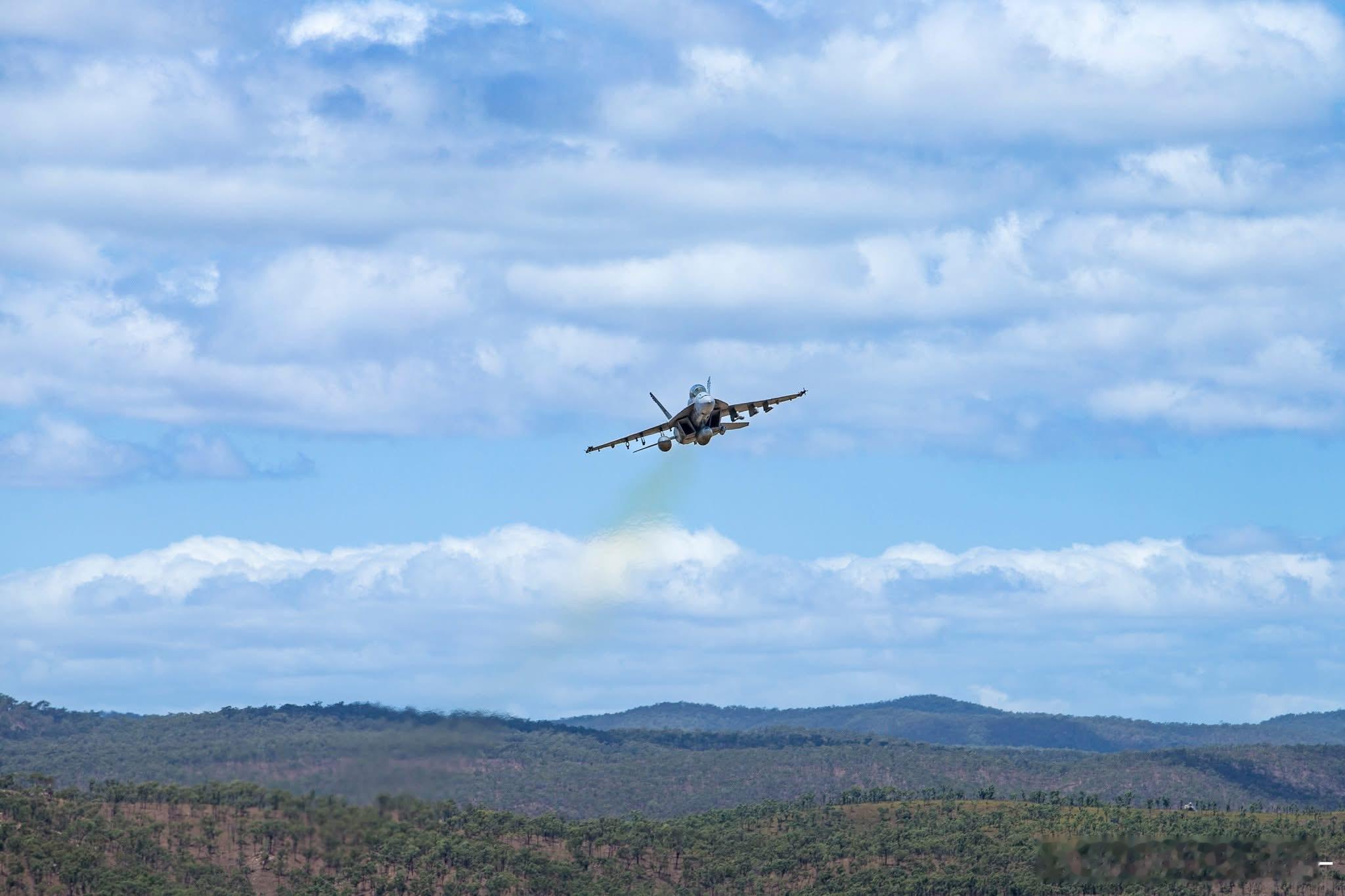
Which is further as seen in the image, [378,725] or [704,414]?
[378,725]

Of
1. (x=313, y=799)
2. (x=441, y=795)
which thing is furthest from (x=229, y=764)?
(x=441, y=795)

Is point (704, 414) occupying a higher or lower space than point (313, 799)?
higher

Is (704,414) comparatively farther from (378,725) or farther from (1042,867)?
(1042,867)

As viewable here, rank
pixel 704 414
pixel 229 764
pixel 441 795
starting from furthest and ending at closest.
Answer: pixel 229 764
pixel 441 795
pixel 704 414

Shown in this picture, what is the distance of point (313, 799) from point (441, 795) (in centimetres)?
1247

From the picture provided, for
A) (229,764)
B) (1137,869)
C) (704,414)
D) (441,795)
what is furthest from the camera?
(1137,869)

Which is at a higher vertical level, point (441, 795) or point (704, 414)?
point (704, 414)

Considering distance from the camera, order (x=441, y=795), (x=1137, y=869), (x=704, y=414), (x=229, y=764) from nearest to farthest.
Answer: (x=704, y=414)
(x=441, y=795)
(x=229, y=764)
(x=1137, y=869)

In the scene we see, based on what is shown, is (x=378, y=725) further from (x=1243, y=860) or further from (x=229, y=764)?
(x=1243, y=860)

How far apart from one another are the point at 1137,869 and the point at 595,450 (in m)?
73.6

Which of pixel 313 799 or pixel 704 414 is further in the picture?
pixel 313 799

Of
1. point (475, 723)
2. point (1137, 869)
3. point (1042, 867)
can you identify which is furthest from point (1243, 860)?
point (475, 723)

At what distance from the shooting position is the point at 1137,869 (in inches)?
7077

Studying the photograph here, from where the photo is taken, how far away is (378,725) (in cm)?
14725
